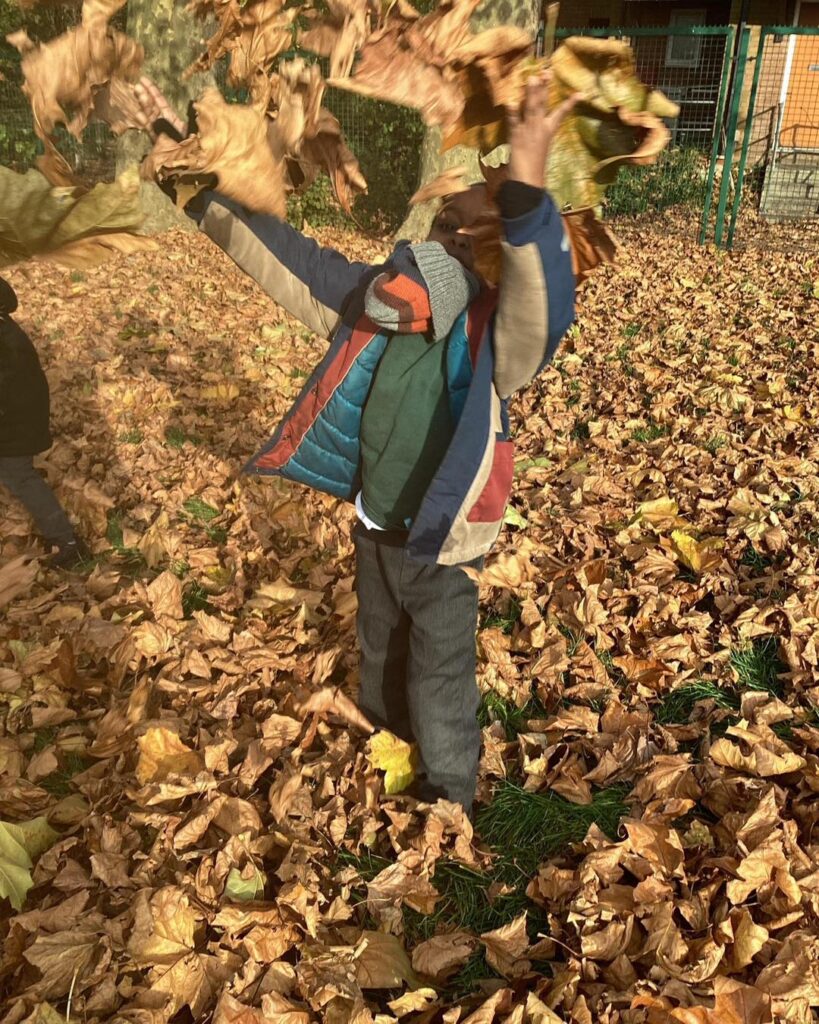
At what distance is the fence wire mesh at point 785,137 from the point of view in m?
13.8

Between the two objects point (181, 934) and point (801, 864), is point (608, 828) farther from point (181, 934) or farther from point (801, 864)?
point (181, 934)

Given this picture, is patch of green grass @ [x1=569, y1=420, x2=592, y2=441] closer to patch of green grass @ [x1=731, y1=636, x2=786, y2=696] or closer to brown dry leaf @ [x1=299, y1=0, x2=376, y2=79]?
patch of green grass @ [x1=731, y1=636, x2=786, y2=696]

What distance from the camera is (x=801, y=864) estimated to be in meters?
2.13

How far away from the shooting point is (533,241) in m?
1.46

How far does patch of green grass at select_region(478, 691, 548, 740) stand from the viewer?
2809 mm

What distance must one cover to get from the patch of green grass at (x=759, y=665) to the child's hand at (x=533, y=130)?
2045 mm

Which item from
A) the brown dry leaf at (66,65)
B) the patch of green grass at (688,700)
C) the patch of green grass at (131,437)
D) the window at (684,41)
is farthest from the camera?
the window at (684,41)

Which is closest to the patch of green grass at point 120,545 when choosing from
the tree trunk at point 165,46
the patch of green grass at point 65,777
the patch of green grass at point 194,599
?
the patch of green grass at point 194,599

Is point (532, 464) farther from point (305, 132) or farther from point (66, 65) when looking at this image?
point (66, 65)

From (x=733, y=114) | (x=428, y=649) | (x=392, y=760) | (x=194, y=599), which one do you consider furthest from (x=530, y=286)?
(x=733, y=114)

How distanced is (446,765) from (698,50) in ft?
60.9

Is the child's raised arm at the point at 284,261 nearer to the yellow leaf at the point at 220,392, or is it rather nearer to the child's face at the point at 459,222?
the child's face at the point at 459,222

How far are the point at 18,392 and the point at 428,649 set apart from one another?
2348 millimetres

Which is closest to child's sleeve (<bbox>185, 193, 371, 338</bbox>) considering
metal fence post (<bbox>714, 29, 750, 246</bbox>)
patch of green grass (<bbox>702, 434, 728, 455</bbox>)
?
patch of green grass (<bbox>702, 434, 728, 455</bbox>)
